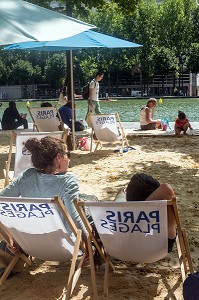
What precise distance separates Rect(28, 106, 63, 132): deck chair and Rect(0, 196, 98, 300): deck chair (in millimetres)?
6813

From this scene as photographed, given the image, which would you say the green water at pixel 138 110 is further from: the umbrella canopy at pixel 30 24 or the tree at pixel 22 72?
the tree at pixel 22 72

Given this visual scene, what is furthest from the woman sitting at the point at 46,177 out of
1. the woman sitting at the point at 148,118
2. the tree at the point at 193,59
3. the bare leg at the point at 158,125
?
the tree at the point at 193,59

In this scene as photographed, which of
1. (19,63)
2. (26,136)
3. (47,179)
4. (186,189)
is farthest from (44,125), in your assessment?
(19,63)

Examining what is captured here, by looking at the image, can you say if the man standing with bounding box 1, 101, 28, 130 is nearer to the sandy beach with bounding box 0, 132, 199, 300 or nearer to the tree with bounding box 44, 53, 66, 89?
the sandy beach with bounding box 0, 132, 199, 300

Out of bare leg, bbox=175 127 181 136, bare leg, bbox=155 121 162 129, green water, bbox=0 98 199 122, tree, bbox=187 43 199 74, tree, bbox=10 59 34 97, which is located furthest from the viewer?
tree, bbox=10 59 34 97

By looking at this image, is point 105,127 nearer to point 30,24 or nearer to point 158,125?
point 158,125

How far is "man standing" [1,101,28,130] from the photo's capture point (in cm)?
1413

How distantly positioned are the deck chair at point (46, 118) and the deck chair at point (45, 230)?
681cm

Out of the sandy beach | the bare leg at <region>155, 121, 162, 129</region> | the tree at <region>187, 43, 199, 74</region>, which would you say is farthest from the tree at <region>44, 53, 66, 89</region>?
the sandy beach

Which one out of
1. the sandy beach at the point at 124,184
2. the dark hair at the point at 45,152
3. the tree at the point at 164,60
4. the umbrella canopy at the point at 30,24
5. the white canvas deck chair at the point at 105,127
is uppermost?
the tree at the point at 164,60

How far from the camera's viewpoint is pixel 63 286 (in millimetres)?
3701

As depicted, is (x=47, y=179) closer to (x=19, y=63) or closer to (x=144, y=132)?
→ (x=144, y=132)

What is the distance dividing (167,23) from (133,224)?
192 ft

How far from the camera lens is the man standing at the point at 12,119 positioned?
14.1 metres
